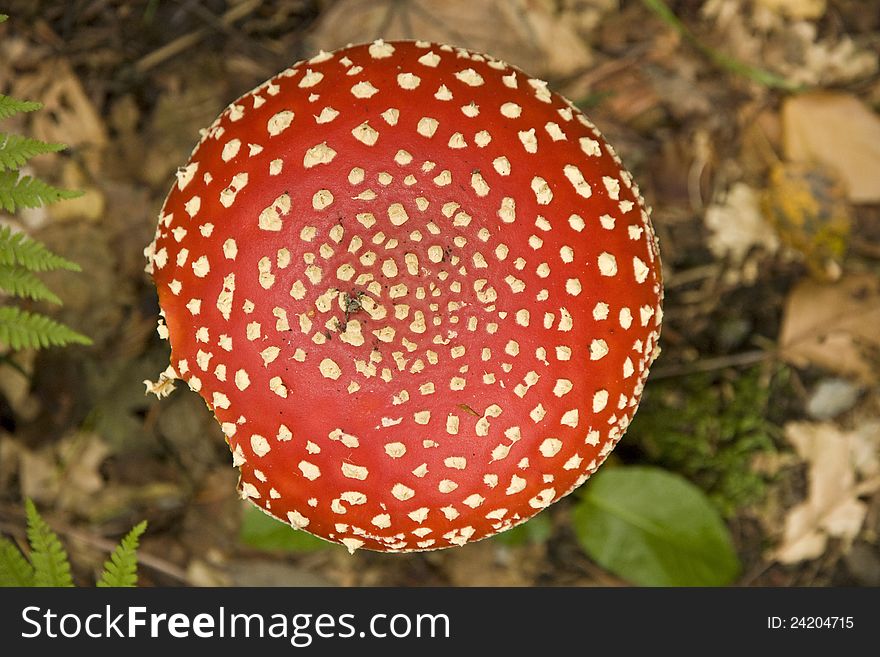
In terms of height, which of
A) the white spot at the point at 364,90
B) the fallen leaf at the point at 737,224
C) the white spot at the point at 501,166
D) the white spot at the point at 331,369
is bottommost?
the fallen leaf at the point at 737,224

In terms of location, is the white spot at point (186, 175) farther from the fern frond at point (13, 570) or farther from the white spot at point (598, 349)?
the fern frond at point (13, 570)

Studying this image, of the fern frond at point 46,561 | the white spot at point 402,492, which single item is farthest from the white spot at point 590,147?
the fern frond at point 46,561

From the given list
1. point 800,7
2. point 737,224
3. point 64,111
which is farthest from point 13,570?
point 800,7

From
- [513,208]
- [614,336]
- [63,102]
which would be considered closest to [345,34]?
[63,102]

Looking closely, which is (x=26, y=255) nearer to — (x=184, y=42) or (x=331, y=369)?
(x=331, y=369)
